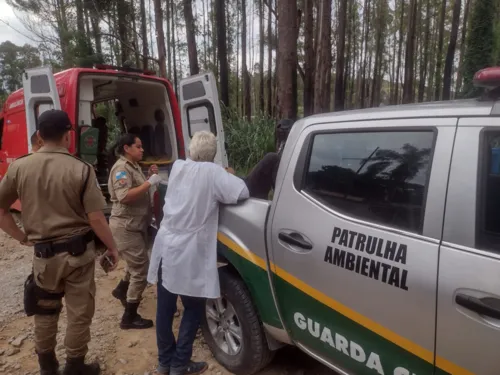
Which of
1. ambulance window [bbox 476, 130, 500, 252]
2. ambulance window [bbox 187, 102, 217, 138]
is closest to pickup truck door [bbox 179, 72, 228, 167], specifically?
ambulance window [bbox 187, 102, 217, 138]

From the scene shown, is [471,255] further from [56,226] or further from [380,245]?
[56,226]

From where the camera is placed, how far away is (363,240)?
1776 mm

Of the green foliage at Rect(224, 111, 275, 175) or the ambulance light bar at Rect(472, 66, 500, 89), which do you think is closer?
the ambulance light bar at Rect(472, 66, 500, 89)

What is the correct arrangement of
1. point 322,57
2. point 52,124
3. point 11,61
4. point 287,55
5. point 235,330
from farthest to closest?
point 11,61 < point 322,57 < point 287,55 < point 235,330 < point 52,124

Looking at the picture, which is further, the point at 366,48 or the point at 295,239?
the point at 366,48

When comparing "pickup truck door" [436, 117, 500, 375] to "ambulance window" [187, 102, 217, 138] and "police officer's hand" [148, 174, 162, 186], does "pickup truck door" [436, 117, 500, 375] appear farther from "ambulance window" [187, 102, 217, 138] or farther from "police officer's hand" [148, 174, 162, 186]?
"ambulance window" [187, 102, 217, 138]

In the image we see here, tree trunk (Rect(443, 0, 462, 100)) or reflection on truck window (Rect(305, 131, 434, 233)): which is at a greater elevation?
tree trunk (Rect(443, 0, 462, 100))

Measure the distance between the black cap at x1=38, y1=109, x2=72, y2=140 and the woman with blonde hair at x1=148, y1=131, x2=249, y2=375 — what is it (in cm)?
73

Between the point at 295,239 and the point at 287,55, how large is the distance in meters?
5.49

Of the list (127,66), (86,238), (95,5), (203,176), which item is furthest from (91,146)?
(95,5)

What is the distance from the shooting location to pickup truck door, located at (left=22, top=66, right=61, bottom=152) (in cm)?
461

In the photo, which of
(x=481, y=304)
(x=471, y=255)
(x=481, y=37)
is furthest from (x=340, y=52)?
(x=481, y=304)

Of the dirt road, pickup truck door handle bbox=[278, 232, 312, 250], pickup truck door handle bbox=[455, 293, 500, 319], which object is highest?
pickup truck door handle bbox=[278, 232, 312, 250]

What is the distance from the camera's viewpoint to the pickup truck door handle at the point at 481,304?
1.35 metres
